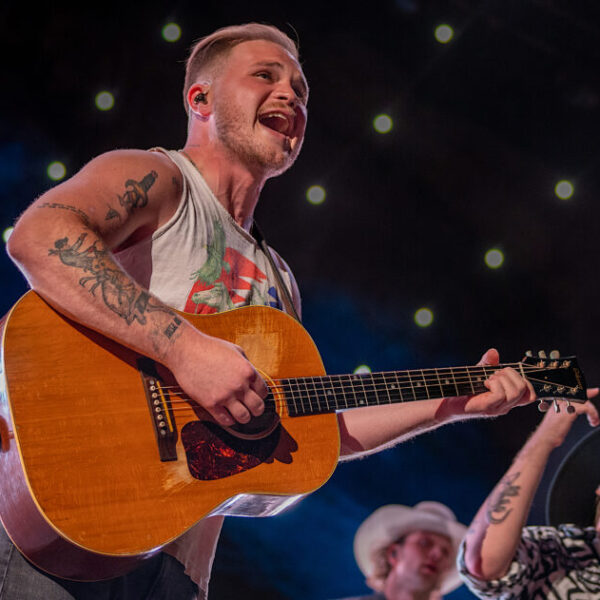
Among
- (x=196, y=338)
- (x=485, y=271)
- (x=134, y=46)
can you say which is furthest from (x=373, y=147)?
(x=196, y=338)

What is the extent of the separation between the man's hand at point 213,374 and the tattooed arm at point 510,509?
1.96 meters

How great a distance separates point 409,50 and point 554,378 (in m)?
2.92

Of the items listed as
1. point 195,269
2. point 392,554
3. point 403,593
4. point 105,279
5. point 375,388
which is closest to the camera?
point 105,279

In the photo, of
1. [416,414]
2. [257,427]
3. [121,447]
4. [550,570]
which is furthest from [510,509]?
[121,447]

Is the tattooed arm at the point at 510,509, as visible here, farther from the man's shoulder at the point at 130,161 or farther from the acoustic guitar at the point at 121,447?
the man's shoulder at the point at 130,161

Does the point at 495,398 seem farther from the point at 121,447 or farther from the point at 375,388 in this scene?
the point at 121,447

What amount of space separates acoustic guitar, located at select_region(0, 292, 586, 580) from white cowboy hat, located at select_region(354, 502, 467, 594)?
2.51 m

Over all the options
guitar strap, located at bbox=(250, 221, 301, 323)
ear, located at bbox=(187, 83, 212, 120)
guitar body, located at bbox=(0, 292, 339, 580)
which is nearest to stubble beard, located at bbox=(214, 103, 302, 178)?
ear, located at bbox=(187, 83, 212, 120)

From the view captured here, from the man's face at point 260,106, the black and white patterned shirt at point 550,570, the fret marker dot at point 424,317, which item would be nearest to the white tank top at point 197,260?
the man's face at point 260,106

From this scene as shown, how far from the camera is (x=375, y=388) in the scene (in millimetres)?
2127

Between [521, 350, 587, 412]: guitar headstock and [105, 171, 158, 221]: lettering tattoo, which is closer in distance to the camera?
[105, 171, 158, 221]: lettering tattoo

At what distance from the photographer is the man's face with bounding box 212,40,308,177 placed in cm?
235

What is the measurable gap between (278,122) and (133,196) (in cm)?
80

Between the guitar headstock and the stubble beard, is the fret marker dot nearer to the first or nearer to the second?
the guitar headstock
